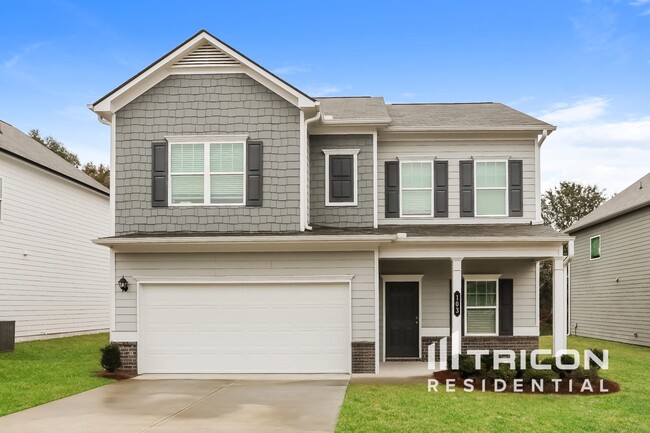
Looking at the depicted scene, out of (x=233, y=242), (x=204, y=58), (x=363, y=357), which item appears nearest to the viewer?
(x=233, y=242)

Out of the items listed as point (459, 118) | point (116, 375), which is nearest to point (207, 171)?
point (116, 375)

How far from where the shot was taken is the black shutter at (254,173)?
51.1ft

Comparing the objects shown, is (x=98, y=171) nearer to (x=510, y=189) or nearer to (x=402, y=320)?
(x=402, y=320)

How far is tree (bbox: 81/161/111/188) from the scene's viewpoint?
46.9 m

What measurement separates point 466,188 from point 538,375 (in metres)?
6.27

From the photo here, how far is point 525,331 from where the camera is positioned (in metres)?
17.8

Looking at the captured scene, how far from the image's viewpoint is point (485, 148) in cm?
1809

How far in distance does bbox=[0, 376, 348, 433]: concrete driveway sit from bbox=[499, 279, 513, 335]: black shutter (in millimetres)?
5541

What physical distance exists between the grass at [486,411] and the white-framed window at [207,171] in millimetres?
5340

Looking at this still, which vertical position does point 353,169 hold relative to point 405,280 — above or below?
above

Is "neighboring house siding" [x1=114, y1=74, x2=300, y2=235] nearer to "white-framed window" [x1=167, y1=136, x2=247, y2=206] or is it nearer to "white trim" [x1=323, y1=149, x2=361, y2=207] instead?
"white-framed window" [x1=167, y1=136, x2=247, y2=206]

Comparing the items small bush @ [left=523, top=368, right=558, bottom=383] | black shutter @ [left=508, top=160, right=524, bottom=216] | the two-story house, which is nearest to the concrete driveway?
the two-story house

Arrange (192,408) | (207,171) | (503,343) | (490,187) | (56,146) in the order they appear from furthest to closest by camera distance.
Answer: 1. (56,146)
2. (490,187)
3. (503,343)
4. (207,171)
5. (192,408)

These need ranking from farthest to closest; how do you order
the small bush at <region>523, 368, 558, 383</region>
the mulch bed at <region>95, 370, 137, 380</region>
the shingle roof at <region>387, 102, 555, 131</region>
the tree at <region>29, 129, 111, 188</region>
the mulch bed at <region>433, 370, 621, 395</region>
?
the tree at <region>29, 129, 111, 188</region> < the shingle roof at <region>387, 102, 555, 131</region> < the mulch bed at <region>95, 370, 137, 380</region> < the small bush at <region>523, 368, 558, 383</region> < the mulch bed at <region>433, 370, 621, 395</region>
